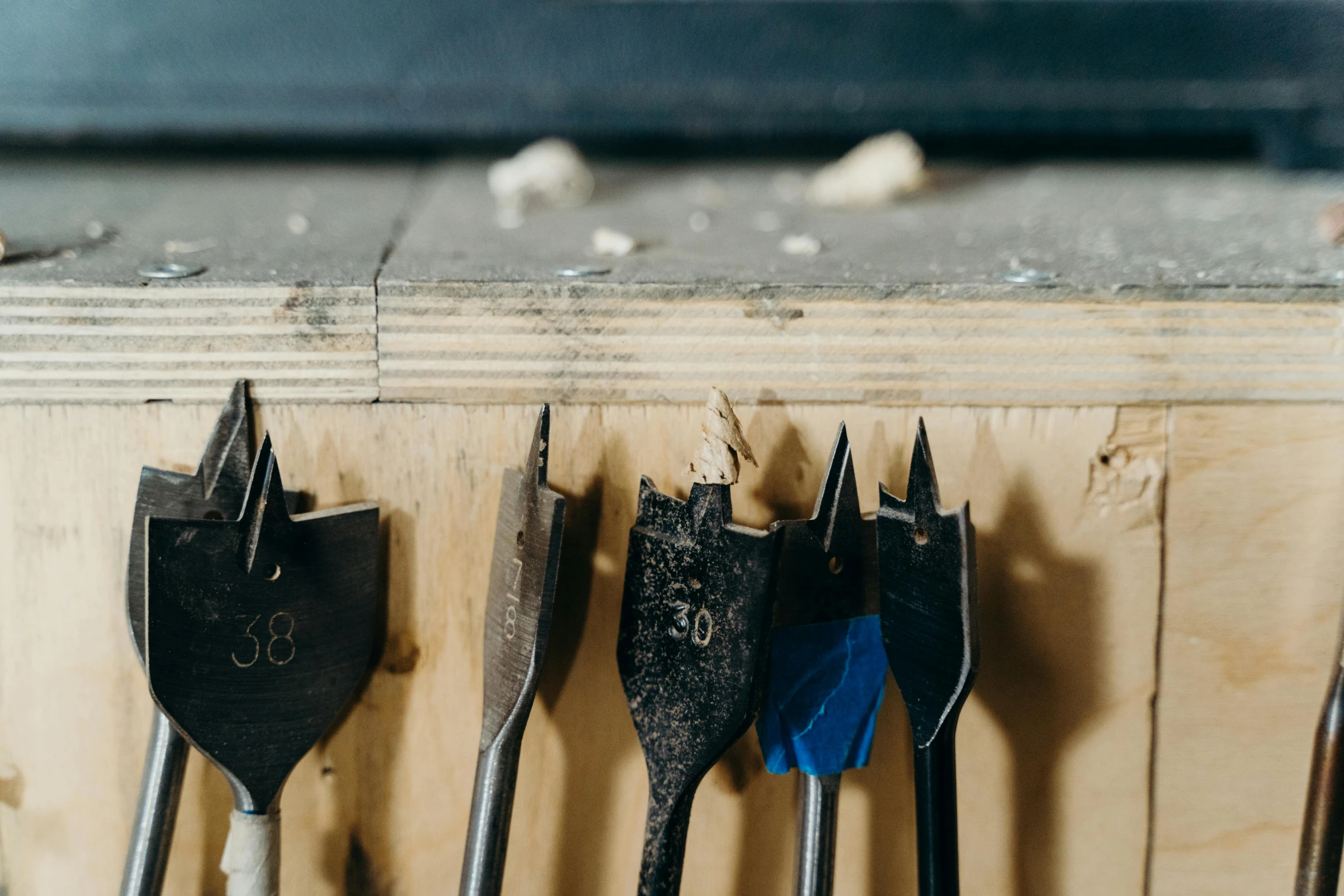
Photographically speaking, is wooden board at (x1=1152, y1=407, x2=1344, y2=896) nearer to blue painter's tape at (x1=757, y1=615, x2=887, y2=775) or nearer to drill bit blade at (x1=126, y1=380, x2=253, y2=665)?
blue painter's tape at (x1=757, y1=615, x2=887, y2=775)

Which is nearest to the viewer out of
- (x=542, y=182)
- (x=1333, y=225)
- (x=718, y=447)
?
(x=718, y=447)

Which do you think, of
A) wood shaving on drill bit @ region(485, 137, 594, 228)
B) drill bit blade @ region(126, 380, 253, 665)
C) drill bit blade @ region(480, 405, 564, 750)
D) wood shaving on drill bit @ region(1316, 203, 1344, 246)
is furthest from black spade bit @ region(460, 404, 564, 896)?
wood shaving on drill bit @ region(1316, 203, 1344, 246)

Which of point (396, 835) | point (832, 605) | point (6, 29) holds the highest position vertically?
point (6, 29)

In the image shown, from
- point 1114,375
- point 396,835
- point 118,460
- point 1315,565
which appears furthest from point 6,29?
point 1315,565

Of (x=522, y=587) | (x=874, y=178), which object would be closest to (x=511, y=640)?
(x=522, y=587)

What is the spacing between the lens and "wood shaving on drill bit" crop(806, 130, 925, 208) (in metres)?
0.62

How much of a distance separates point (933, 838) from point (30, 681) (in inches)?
15.2

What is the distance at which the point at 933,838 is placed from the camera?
14.7 inches

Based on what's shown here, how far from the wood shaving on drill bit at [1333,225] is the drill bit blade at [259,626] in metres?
0.46

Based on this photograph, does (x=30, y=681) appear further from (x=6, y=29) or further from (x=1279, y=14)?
(x=1279, y=14)

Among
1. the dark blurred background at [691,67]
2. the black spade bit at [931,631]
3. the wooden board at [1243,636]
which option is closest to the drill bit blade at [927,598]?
the black spade bit at [931,631]

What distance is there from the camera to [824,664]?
1.30 feet

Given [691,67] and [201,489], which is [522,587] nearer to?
[201,489]

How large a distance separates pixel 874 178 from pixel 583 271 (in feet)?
0.93
